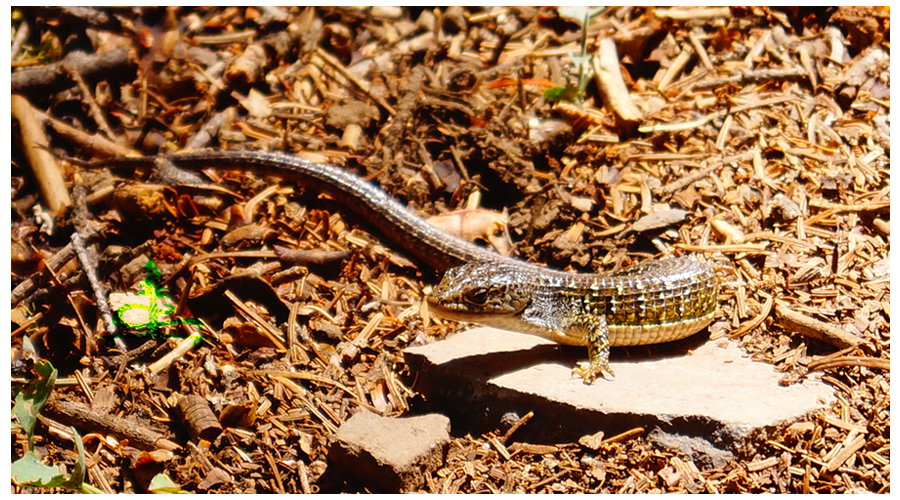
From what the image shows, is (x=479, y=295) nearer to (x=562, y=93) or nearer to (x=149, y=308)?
(x=149, y=308)

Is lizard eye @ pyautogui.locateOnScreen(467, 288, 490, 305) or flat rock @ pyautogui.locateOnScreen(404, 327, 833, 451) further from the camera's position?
lizard eye @ pyautogui.locateOnScreen(467, 288, 490, 305)

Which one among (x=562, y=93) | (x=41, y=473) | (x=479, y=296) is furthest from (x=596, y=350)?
(x=41, y=473)

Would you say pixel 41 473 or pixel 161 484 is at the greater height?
pixel 41 473

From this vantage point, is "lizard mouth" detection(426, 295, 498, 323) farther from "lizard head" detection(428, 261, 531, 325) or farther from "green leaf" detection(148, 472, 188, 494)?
"green leaf" detection(148, 472, 188, 494)

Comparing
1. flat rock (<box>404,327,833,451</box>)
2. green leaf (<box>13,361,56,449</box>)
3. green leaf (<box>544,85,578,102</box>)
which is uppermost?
green leaf (<box>544,85,578,102</box>)

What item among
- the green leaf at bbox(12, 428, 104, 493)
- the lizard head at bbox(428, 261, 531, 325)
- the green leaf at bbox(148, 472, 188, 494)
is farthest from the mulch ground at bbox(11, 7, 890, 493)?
the lizard head at bbox(428, 261, 531, 325)

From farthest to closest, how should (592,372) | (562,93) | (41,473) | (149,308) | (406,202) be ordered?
(562,93) → (406,202) → (149,308) → (592,372) → (41,473)

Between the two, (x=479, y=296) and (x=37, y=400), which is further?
(x=479, y=296)
